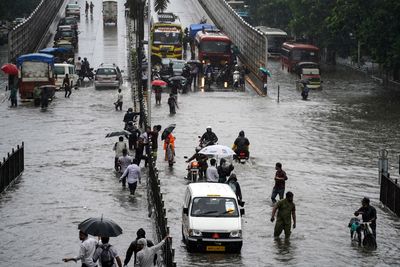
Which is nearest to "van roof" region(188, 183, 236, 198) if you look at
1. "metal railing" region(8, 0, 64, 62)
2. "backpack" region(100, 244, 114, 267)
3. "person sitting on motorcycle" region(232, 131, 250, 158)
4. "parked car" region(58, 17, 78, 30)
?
"backpack" region(100, 244, 114, 267)

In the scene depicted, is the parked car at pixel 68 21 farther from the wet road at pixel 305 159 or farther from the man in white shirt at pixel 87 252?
the man in white shirt at pixel 87 252

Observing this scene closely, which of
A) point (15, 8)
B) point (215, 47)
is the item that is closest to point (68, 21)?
point (15, 8)

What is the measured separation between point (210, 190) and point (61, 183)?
10.7 meters

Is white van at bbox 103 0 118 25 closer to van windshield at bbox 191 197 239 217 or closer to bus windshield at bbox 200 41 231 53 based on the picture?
bus windshield at bbox 200 41 231 53

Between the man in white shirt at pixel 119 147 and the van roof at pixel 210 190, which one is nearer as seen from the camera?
the van roof at pixel 210 190

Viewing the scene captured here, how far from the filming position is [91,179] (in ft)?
132

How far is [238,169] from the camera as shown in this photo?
42312 millimetres

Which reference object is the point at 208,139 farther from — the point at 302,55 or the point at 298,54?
the point at 302,55

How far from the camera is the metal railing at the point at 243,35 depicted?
74.0 meters

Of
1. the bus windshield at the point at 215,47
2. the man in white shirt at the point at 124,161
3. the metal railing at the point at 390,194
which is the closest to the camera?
the metal railing at the point at 390,194

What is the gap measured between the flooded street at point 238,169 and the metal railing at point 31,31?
28.6ft

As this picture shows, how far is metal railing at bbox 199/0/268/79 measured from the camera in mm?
74000

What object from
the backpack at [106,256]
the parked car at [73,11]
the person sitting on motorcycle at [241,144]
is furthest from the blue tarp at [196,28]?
the backpack at [106,256]

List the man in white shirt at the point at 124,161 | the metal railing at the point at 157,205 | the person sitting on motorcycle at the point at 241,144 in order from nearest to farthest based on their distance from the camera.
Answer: the metal railing at the point at 157,205, the man in white shirt at the point at 124,161, the person sitting on motorcycle at the point at 241,144
